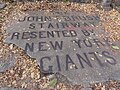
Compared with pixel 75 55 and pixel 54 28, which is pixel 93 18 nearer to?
pixel 54 28

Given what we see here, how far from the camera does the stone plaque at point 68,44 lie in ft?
9.42

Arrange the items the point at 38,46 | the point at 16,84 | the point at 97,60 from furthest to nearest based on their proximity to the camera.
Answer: the point at 38,46 → the point at 97,60 → the point at 16,84

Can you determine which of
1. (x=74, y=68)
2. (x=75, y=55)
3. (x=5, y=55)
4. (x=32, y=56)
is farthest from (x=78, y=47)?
(x=5, y=55)

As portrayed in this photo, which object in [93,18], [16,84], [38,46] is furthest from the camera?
[93,18]

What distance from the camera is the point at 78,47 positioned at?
11.0 ft

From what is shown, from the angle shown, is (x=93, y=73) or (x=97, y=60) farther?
(x=97, y=60)

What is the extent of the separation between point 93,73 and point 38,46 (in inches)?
39.2

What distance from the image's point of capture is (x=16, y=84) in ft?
8.80

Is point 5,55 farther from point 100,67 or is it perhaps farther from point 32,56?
point 100,67

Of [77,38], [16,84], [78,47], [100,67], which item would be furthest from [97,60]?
[16,84]

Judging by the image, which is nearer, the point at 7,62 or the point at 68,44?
the point at 7,62

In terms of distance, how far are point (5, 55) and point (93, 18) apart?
212 cm

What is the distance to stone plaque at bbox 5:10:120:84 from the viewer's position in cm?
287

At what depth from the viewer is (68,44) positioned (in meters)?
3.40
